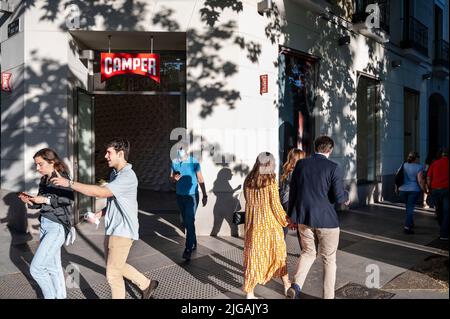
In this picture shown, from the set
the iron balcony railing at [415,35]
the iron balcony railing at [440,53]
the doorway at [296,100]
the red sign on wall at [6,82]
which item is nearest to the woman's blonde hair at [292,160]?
the doorway at [296,100]

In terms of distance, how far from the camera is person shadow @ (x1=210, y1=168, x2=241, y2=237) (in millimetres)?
7199

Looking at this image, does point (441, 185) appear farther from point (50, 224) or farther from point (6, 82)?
Result: point (6, 82)

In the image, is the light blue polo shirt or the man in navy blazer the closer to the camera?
the light blue polo shirt

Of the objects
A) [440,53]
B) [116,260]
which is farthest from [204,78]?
[440,53]

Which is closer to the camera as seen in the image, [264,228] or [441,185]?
[264,228]

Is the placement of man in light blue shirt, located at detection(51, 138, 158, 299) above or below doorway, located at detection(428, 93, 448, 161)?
below

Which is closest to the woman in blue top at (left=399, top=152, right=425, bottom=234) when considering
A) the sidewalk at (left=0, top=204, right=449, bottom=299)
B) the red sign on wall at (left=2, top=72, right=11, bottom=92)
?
the sidewalk at (left=0, top=204, right=449, bottom=299)

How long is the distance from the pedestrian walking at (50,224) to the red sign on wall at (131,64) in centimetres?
423

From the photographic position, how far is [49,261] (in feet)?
12.0

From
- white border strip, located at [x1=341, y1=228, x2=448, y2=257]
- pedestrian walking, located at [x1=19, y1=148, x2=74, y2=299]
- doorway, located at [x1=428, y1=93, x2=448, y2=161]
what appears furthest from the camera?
doorway, located at [x1=428, y1=93, x2=448, y2=161]

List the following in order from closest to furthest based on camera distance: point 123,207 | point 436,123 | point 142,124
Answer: point 123,207 < point 142,124 < point 436,123

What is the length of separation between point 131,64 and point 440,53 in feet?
48.3

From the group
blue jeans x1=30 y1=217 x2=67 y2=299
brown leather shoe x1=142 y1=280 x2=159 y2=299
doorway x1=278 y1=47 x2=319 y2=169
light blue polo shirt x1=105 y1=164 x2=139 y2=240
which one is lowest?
brown leather shoe x1=142 y1=280 x2=159 y2=299

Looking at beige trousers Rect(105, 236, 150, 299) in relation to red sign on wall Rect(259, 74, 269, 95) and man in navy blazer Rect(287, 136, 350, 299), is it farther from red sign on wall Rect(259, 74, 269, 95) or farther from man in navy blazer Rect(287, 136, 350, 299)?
red sign on wall Rect(259, 74, 269, 95)
